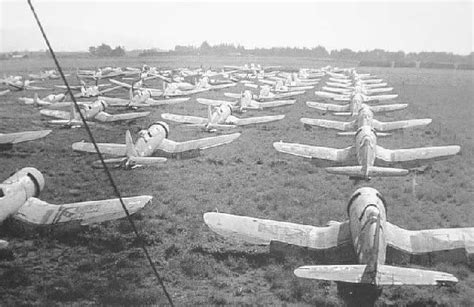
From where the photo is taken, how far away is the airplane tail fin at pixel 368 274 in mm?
5633

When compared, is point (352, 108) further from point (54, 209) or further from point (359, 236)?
point (54, 209)

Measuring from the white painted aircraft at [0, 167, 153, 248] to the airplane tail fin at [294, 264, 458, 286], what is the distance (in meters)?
3.94

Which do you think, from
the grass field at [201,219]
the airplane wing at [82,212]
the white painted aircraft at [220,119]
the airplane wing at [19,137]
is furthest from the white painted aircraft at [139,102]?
the airplane wing at [82,212]

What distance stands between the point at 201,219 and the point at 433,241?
16.6 ft

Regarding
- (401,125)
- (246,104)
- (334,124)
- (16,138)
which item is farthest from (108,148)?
(401,125)

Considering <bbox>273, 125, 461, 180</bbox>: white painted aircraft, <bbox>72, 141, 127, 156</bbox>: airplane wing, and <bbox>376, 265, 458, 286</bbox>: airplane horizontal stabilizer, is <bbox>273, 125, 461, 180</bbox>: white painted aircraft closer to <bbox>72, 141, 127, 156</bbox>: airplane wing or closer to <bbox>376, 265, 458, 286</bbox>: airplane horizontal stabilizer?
<bbox>72, 141, 127, 156</bbox>: airplane wing

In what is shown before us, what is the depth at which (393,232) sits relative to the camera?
7.79 m

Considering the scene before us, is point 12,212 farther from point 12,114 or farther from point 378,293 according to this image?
point 12,114

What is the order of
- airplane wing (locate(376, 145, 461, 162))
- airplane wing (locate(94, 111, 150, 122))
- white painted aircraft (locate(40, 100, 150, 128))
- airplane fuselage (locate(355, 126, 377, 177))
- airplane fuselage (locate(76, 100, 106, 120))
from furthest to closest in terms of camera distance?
airplane fuselage (locate(76, 100, 106, 120))
airplane wing (locate(94, 111, 150, 122))
white painted aircraft (locate(40, 100, 150, 128))
airplane wing (locate(376, 145, 461, 162))
airplane fuselage (locate(355, 126, 377, 177))

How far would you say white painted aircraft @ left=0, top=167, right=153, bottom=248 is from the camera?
8.23 m

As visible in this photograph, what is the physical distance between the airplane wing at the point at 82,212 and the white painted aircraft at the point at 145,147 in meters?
3.76

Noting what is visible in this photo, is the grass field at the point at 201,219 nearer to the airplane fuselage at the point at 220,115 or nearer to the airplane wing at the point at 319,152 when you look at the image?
the airplane wing at the point at 319,152

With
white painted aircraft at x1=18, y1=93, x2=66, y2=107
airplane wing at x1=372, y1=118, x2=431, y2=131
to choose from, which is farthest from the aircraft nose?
white painted aircraft at x1=18, y1=93, x2=66, y2=107

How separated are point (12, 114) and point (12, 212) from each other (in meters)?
17.8
